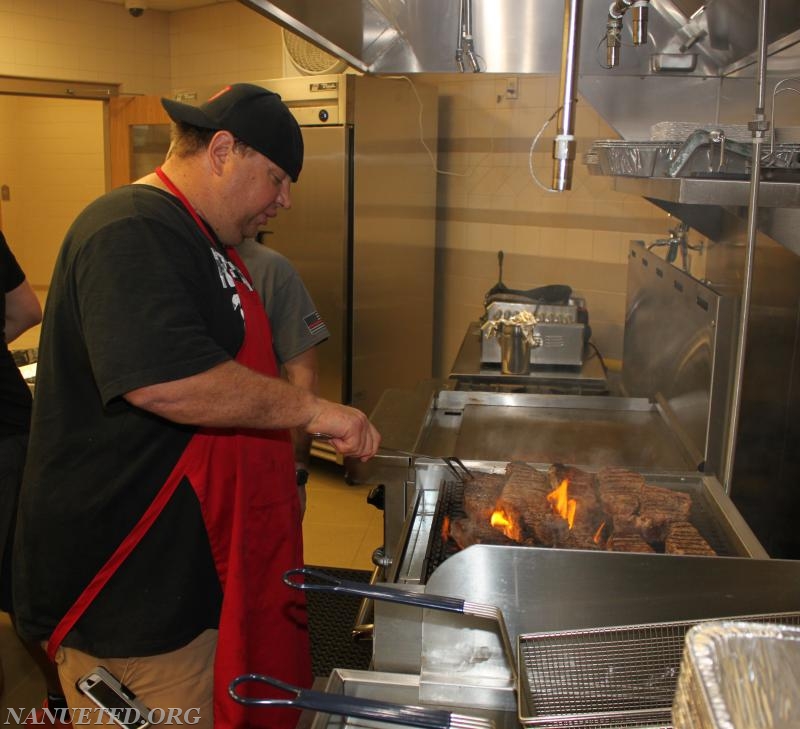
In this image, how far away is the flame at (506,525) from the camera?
1600mm

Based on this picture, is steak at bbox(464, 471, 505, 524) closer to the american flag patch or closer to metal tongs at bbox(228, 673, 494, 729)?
metal tongs at bbox(228, 673, 494, 729)

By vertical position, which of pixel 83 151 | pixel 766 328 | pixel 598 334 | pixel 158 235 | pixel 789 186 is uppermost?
pixel 83 151

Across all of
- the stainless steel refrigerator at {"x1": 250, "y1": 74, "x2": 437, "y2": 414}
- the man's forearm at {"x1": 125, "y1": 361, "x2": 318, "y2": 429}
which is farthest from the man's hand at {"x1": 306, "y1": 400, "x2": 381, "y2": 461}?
the stainless steel refrigerator at {"x1": 250, "y1": 74, "x2": 437, "y2": 414}

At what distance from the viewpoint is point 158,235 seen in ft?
4.43

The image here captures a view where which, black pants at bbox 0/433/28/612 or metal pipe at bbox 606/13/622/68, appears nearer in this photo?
metal pipe at bbox 606/13/622/68

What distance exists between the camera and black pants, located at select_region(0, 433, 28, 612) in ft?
7.03

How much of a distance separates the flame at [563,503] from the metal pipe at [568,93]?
0.67 m

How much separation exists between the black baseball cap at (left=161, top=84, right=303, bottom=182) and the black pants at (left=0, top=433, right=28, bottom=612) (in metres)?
1.13

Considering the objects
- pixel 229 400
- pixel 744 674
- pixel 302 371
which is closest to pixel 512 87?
pixel 302 371

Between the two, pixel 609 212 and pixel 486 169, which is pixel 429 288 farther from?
pixel 609 212

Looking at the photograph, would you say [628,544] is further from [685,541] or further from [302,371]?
[302,371]

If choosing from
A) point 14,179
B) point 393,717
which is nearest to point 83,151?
point 14,179

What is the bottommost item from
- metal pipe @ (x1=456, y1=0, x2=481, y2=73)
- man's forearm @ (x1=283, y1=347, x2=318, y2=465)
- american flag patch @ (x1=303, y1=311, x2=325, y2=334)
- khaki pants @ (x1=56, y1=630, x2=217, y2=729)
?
khaki pants @ (x1=56, y1=630, x2=217, y2=729)

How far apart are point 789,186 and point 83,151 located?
249 inches
